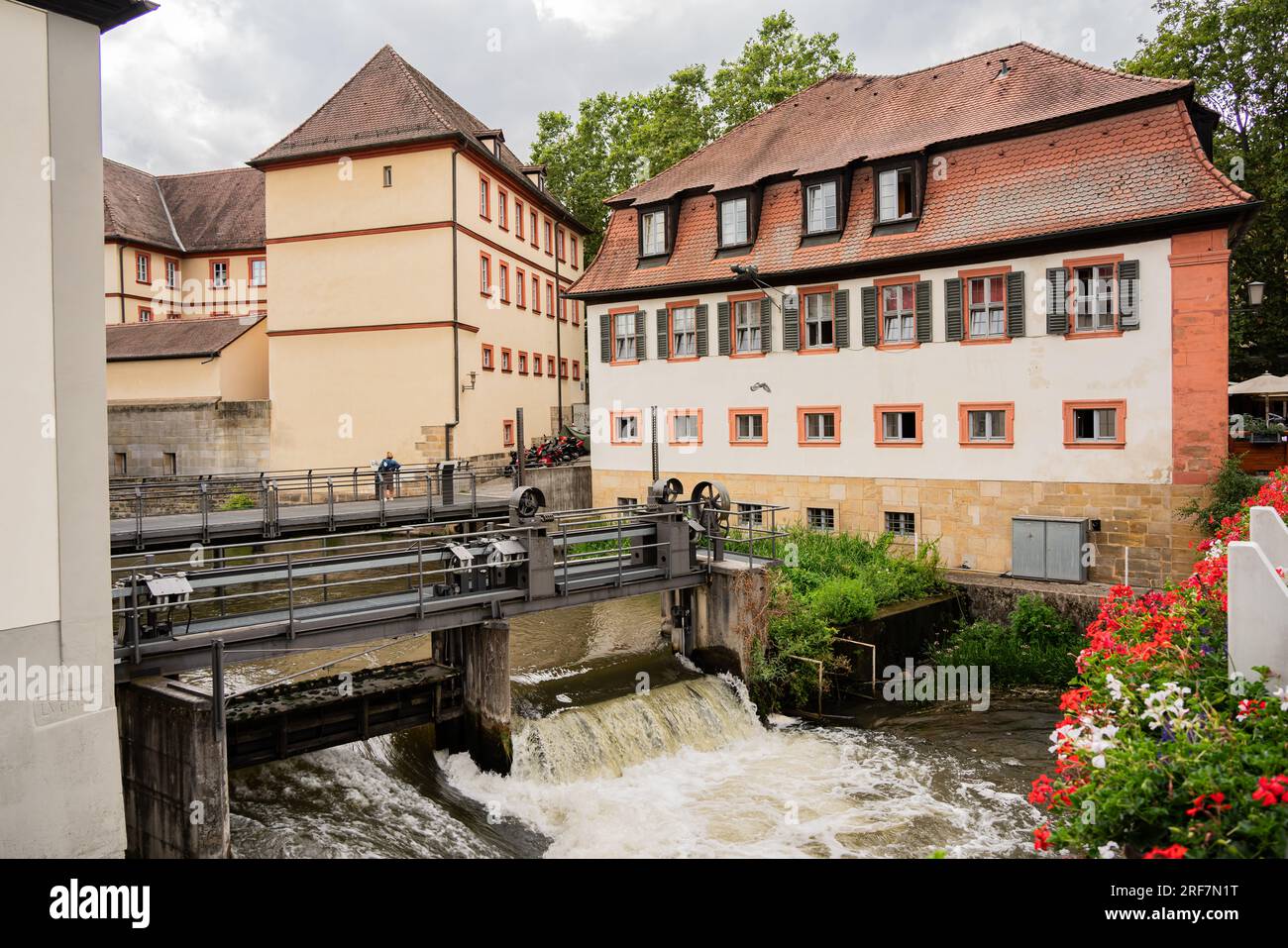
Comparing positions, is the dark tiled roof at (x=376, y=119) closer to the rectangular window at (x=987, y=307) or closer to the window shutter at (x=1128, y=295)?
the rectangular window at (x=987, y=307)

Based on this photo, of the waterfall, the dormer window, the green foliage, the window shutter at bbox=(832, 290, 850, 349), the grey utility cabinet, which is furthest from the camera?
the dormer window

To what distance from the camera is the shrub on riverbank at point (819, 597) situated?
16.4 meters

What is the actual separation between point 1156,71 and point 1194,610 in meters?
A: 30.9

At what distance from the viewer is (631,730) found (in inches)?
550

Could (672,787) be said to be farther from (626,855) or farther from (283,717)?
(283,717)

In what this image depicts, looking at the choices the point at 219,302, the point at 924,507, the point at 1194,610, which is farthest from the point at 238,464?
the point at 1194,610

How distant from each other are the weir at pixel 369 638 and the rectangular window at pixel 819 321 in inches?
333

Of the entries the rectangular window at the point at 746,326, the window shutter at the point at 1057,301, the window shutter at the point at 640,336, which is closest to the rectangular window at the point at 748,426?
the rectangular window at the point at 746,326

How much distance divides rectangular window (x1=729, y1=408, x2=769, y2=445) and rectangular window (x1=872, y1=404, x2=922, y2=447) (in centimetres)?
312

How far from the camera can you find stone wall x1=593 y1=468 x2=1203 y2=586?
19688mm

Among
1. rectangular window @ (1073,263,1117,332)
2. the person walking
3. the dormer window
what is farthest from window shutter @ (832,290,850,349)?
the person walking

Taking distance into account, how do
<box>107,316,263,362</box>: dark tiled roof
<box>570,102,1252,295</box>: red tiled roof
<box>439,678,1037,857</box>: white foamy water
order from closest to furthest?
1. <box>439,678,1037,857</box>: white foamy water
2. <box>570,102,1252,295</box>: red tiled roof
3. <box>107,316,263,362</box>: dark tiled roof

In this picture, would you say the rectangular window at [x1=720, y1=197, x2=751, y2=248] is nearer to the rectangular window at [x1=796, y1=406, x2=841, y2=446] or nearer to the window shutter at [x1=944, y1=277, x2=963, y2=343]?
the rectangular window at [x1=796, y1=406, x2=841, y2=446]

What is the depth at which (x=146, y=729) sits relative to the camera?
32.1 ft
